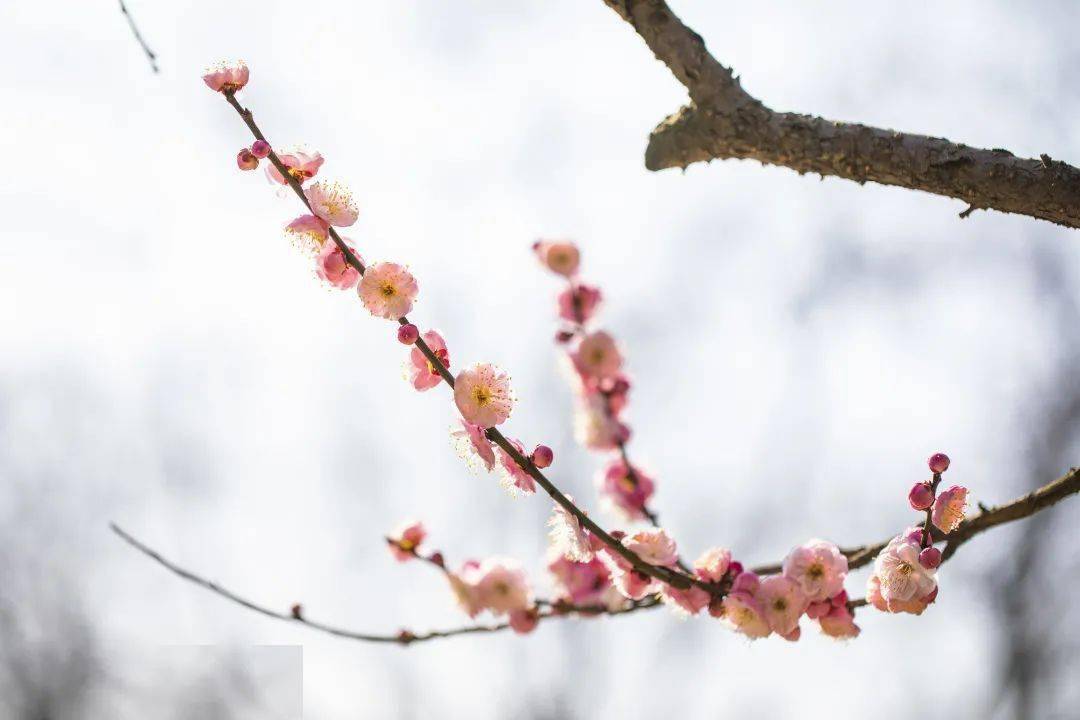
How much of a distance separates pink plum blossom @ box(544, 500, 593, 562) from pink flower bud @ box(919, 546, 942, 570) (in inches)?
20.5

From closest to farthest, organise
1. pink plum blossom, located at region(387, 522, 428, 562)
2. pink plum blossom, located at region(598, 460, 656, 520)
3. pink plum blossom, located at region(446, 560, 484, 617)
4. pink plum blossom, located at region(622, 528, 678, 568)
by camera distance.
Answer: pink plum blossom, located at region(622, 528, 678, 568) → pink plum blossom, located at region(387, 522, 428, 562) → pink plum blossom, located at region(446, 560, 484, 617) → pink plum blossom, located at region(598, 460, 656, 520)

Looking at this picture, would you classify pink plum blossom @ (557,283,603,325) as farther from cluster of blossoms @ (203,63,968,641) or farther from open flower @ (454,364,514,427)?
open flower @ (454,364,514,427)

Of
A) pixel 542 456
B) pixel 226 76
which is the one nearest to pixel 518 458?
pixel 542 456

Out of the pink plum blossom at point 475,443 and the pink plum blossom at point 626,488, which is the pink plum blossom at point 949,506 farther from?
the pink plum blossom at point 626,488

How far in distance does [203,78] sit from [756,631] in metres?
1.26

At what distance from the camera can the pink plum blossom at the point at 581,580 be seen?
7.71 ft

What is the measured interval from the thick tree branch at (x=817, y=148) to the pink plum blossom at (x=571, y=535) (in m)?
0.60

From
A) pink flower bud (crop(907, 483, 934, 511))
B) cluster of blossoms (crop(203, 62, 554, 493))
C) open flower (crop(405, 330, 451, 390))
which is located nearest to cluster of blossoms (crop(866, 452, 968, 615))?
pink flower bud (crop(907, 483, 934, 511))

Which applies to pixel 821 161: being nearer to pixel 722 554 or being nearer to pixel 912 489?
pixel 912 489

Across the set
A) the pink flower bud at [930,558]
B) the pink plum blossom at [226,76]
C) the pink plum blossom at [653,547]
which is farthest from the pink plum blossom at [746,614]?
the pink plum blossom at [226,76]

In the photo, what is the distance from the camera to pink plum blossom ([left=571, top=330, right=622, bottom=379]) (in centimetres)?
277

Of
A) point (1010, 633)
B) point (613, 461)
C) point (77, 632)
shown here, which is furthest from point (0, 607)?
point (1010, 633)

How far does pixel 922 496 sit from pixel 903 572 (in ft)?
0.48

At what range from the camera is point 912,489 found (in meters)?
1.46
